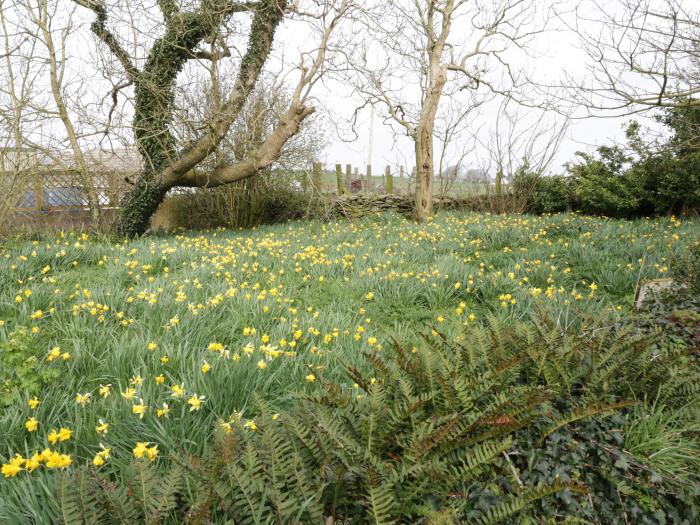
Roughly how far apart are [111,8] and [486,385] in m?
8.98

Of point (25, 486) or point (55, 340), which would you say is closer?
point (25, 486)

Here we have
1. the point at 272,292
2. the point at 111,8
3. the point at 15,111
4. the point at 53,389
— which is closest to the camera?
the point at 53,389

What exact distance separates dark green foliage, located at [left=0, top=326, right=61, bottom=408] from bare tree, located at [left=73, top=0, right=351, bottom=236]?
633 centimetres

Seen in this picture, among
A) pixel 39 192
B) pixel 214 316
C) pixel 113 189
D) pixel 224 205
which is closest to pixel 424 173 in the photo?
pixel 224 205

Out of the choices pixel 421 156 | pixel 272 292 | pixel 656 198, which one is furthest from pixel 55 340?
pixel 656 198

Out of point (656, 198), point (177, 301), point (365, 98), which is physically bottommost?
point (177, 301)

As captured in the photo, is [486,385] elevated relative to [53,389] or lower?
elevated

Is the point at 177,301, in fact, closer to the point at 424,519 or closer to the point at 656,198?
the point at 424,519

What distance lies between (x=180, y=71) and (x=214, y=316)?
24.3ft

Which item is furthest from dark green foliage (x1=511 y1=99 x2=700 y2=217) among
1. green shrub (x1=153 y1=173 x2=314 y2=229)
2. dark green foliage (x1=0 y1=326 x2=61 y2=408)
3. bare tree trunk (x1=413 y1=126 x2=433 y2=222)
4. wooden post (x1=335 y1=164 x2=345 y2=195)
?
dark green foliage (x1=0 y1=326 x2=61 y2=408)

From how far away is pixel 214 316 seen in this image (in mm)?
3318

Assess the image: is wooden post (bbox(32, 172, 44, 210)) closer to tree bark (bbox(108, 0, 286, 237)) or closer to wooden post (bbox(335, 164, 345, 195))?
tree bark (bbox(108, 0, 286, 237))

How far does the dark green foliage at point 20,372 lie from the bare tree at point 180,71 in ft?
20.8

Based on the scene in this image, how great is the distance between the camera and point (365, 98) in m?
11.6
